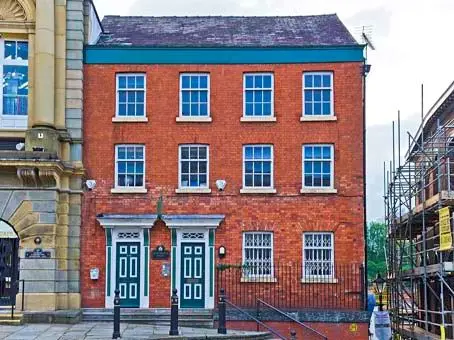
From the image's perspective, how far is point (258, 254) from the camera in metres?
25.2

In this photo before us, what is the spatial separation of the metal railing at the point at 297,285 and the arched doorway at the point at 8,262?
619 cm

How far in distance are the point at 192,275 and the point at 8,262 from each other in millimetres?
5626

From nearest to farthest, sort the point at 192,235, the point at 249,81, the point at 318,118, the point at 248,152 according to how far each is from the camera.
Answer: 1. the point at 192,235
2. the point at 318,118
3. the point at 248,152
4. the point at 249,81

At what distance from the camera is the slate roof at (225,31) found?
26.6m

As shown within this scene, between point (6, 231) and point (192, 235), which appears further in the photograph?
point (192, 235)

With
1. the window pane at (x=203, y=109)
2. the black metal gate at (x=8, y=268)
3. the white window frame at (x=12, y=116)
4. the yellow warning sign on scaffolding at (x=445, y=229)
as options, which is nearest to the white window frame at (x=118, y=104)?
the window pane at (x=203, y=109)

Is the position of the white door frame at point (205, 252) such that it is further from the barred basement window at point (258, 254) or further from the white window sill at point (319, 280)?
the white window sill at point (319, 280)

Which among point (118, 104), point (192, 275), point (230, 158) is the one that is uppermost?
point (118, 104)

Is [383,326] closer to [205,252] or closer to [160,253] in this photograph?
[205,252]

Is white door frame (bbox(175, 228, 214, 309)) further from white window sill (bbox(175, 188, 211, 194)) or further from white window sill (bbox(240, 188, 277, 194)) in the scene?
white window sill (bbox(240, 188, 277, 194))

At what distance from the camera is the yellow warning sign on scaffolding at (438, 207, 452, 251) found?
20109mm

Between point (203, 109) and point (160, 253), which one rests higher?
point (203, 109)

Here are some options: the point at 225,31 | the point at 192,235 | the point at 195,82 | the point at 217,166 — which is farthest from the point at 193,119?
the point at 225,31

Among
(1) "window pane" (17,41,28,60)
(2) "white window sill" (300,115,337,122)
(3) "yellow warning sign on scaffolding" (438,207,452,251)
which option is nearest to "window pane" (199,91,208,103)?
(2) "white window sill" (300,115,337,122)
